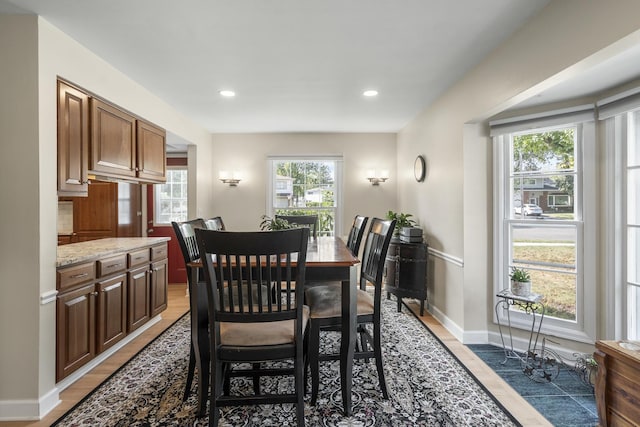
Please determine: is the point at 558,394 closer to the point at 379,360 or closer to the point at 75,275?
the point at 379,360

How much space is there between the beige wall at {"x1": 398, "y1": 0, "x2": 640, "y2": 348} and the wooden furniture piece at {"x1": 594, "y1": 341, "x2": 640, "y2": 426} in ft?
4.58

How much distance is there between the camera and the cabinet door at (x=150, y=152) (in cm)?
324

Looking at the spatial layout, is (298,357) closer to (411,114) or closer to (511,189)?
(511,189)

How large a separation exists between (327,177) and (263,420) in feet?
12.6

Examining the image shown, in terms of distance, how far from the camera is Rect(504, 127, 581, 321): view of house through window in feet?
8.69

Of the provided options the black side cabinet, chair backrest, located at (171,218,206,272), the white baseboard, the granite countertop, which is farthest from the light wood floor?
chair backrest, located at (171,218,206,272)

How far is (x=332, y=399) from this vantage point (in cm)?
212

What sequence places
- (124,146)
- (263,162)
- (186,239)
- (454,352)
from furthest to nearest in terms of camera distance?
(263,162) < (124,146) < (454,352) < (186,239)

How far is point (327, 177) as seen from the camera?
532 centimetres

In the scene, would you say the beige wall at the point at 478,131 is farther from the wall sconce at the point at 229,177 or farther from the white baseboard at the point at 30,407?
the white baseboard at the point at 30,407

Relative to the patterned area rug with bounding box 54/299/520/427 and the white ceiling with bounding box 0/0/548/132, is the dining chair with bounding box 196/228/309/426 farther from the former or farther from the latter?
the white ceiling with bounding box 0/0/548/132

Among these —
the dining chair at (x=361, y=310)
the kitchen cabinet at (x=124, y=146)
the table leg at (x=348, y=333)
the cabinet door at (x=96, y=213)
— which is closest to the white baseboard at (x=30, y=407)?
the kitchen cabinet at (x=124, y=146)

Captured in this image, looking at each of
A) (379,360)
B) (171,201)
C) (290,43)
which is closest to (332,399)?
(379,360)

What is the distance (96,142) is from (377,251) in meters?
2.29
